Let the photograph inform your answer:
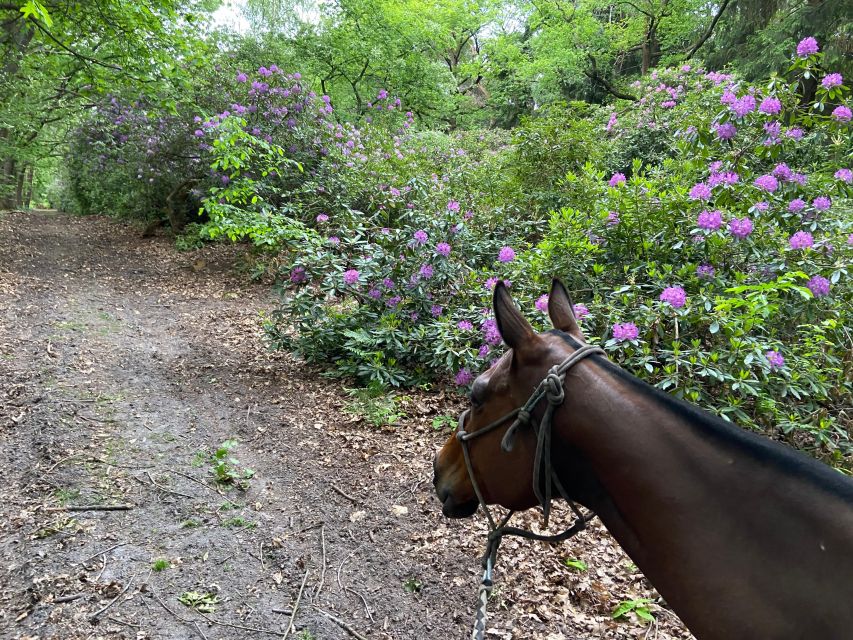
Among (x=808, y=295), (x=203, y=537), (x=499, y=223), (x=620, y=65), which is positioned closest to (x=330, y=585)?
(x=203, y=537)

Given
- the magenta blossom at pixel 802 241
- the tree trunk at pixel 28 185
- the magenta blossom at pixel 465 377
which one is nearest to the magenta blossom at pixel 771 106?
the magenta blossom at pixel 802 241

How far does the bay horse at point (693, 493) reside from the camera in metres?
1.05

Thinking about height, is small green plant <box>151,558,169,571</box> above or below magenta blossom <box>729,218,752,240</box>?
below

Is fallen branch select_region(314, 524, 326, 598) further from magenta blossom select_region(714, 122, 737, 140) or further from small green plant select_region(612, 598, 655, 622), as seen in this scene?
magenta blossom select_region(714, 122, 737, 140)

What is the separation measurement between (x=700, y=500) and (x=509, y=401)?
57cm

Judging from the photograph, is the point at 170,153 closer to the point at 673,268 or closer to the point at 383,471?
the point at 383,471

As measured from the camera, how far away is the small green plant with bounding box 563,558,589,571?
10.5 ft

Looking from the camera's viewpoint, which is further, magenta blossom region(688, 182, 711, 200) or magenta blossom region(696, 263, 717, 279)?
magenta blossom region(688, 182, 711, 200)

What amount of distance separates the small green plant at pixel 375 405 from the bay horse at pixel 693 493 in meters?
3.33

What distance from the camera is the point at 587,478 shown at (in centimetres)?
136

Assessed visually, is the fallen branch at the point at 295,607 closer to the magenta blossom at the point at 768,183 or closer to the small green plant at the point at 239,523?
the small green plant at the point at 239,523

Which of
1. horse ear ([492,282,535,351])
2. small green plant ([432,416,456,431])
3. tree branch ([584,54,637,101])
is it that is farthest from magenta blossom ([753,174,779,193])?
tree branch ([584,54,637,101])

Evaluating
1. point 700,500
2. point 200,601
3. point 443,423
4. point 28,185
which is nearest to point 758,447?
point 700,500

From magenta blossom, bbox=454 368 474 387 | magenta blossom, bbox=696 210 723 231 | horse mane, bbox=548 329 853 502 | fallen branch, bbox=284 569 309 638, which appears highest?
magenta blossom, bbox=696 210 723 231
